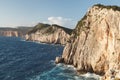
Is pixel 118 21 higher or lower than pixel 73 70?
higher

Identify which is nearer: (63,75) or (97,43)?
(63,75)

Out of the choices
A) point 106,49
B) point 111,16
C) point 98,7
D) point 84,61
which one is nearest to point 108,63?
point 106,49

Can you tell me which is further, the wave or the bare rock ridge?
the bare rock ridge

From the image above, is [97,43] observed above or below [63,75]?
above

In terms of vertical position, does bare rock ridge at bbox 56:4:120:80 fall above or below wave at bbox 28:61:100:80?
above

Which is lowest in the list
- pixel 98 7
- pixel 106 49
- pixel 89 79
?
pixel 89 79

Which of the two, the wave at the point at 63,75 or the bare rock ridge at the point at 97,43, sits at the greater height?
the bare rock ridge at the point at 97,43

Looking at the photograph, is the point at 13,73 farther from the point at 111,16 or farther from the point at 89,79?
the point at 111,16

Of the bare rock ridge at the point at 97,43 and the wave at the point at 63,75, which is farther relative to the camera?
the bare rock ridge at the point at 97,43
